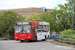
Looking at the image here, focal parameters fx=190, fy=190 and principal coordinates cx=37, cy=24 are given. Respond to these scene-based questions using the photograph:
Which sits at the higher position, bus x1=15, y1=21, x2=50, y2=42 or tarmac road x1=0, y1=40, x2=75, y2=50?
bus x1=15, y1=21, x2=50, y2=42

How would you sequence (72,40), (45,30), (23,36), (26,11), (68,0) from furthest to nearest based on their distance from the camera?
(26,11) → (68,0) → (45,30) → (23,36) → (72,40)

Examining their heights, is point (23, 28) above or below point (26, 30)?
above

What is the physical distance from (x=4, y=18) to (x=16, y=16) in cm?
478

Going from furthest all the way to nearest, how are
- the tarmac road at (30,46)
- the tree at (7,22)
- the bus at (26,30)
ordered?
the tree at (7,22), the bus at (26,30), the tarmac road at (30,46)

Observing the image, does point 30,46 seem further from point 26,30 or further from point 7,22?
point 7,22

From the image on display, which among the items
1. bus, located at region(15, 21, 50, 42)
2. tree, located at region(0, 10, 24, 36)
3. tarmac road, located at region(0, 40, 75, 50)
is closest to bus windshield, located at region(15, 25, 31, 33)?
bus, located at region(15, 21, 50, 42)

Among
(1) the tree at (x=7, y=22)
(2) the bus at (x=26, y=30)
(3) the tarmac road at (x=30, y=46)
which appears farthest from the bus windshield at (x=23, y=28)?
(1) the tree at (x=7, y=22)

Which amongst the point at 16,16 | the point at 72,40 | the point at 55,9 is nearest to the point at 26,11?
the point at 16,16

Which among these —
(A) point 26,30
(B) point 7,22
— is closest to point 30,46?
(A) point 26,30

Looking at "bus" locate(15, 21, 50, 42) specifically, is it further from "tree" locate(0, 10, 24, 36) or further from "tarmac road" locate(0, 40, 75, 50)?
"tree" locate(0, 10, 24, 36)

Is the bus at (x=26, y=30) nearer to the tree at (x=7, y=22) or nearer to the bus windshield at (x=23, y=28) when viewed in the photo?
the bus windshield at (x=23, y=28)

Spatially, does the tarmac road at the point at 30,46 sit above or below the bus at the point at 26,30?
below

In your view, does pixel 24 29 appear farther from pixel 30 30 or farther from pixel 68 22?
pixel 68 22

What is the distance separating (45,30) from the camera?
30172mm
